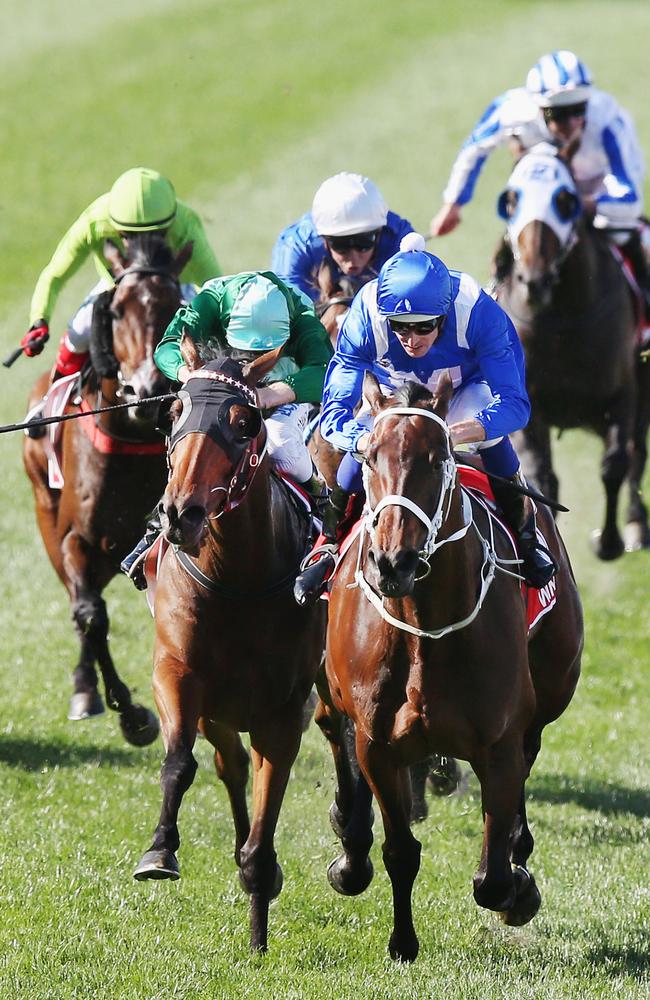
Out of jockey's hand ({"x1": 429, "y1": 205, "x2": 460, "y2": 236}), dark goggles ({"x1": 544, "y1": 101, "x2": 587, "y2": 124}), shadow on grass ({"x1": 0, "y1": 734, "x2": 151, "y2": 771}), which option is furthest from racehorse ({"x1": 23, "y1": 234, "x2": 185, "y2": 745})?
dark goggles ({"x1": 544, "y1": 101, "x2": 587, "y2": 124})

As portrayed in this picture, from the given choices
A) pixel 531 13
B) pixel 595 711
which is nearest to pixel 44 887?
pixel 595 711

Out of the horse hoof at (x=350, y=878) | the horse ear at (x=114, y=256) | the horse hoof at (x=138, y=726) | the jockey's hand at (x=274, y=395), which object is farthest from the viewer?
the horse hoof at (x=138, y=726)

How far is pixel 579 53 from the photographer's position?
33.7 m

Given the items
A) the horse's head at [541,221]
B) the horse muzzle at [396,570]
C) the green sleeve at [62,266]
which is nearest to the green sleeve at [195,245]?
the green sleeve at [62,266]

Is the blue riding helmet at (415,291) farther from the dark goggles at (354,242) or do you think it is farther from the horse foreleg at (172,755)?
the dark goggles at (354,242)

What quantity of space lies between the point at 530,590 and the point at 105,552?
8.77ft

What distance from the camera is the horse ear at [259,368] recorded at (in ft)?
17.9

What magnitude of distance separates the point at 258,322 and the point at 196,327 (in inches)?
9.8

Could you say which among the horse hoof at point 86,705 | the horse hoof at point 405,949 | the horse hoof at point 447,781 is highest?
the horse hoof at point 405,949

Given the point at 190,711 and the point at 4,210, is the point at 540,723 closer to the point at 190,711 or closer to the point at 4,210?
the point at 190,711

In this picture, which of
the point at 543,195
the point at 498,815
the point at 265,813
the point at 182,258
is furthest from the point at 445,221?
the point at 498,815

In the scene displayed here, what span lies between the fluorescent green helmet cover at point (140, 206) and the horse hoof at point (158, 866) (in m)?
3.24

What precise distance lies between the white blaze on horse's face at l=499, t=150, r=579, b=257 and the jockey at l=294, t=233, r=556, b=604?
4.22 metres

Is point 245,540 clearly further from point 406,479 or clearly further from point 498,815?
point 498,815
